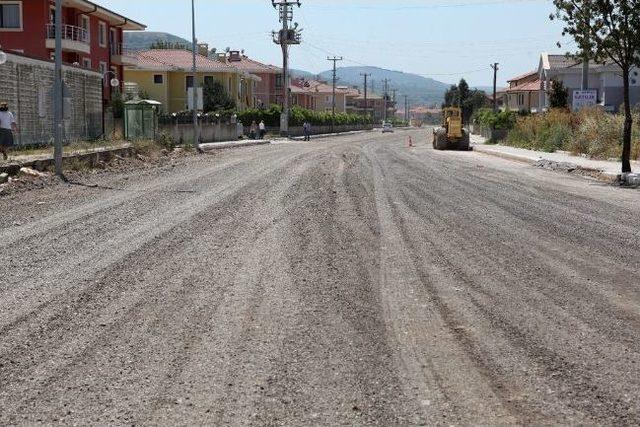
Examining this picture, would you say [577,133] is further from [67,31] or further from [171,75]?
[171,75]

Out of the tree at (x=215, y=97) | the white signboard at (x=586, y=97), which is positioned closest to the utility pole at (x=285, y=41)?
the tree at (x=215, y=97)

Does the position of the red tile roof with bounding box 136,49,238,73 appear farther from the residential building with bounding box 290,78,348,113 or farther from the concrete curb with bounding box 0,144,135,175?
the concrete curb with bounding box 0,144,135,175

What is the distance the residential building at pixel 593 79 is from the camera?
62606 mm

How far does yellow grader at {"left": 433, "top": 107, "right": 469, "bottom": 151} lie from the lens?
151ft

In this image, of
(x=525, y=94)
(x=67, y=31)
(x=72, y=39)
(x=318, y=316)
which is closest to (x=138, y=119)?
(x=72, y=39)

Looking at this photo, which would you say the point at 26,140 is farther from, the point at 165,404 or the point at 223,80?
the point at 223,80

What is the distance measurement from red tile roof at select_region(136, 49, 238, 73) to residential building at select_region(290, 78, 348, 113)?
142ft

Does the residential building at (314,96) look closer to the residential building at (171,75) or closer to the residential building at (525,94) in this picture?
the residential building at (525,94)

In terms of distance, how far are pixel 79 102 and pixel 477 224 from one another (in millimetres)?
27778

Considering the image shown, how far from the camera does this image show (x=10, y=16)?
159 ft

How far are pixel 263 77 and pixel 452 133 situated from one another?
67.9 meters

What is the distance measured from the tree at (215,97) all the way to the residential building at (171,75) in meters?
0.97

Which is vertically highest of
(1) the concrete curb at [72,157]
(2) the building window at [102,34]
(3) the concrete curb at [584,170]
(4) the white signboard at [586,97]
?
(2) the building window at [102,34]

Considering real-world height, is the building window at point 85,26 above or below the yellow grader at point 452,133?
above
